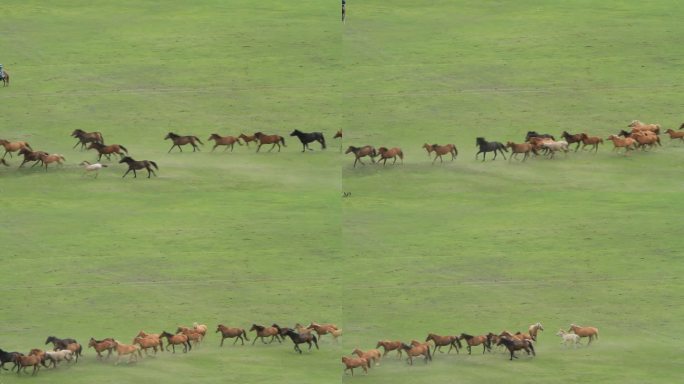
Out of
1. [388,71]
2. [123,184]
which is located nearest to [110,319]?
[123,184]

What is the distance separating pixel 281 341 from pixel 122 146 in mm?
16888

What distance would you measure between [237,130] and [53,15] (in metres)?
16.2

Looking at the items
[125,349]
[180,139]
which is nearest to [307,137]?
[180,139]

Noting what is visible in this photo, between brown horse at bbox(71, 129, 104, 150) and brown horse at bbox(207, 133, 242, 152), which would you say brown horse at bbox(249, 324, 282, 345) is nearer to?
brown horse at bbox(207, 133, 242, 152)

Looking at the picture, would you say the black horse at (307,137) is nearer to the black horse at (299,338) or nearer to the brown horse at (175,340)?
the black horse at (299,338)

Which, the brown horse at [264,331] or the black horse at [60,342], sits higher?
the brown horse at [264,331]

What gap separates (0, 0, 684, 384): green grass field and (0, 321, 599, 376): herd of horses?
508 millimetres

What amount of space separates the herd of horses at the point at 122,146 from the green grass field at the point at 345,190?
0.49 m

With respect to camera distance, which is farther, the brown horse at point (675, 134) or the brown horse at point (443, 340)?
the brown horse at point (675, 134)

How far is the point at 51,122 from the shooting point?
320 ft

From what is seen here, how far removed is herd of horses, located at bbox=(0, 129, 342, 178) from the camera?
302 feet

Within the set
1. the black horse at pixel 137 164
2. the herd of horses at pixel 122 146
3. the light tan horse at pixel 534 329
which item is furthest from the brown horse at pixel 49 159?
the light tan horse at pixel 534 329

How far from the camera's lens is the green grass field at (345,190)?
→ 81.4 meters

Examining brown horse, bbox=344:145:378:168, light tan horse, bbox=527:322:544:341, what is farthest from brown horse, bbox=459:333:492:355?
brown horse, bbox=344:145:378:168
